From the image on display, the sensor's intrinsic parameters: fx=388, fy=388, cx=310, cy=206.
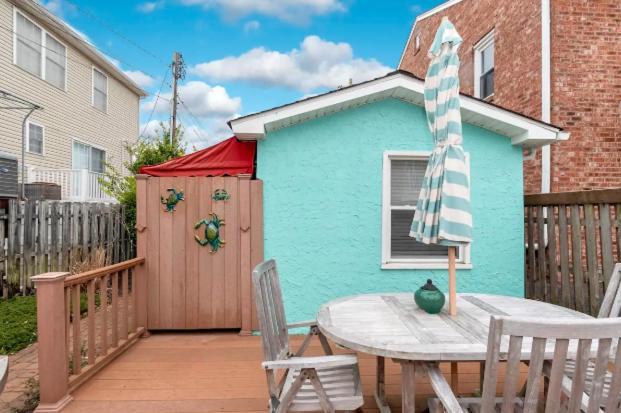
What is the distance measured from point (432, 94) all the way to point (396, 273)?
2465 mm

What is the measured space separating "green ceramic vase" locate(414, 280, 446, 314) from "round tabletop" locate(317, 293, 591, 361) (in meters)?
0.04

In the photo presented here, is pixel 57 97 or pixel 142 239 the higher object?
pixel 57 97

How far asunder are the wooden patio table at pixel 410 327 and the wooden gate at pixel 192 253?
2086mm

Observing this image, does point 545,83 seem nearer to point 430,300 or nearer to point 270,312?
point 430,300

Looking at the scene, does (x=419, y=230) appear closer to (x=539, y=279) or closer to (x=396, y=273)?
(x=396, y=273)

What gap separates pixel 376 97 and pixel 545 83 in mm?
3465

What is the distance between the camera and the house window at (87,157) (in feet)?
43.5

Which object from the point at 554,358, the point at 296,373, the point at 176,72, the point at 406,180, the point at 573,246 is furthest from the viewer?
the point at 176,72

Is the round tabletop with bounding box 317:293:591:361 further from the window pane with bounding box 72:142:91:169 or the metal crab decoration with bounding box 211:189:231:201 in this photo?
the window pane with bounding box 72:142:91:169

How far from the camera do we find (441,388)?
188cm

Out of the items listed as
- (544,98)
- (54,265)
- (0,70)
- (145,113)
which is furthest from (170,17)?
(544,98)

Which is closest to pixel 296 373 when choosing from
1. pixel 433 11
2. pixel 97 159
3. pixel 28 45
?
pixel 433 11

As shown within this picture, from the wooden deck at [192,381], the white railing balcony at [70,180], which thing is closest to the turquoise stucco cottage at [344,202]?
the wooden deck at [192,381]

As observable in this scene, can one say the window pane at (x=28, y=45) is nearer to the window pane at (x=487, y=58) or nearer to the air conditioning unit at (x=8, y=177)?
the air conditioning unit at (x=8, y=177)
